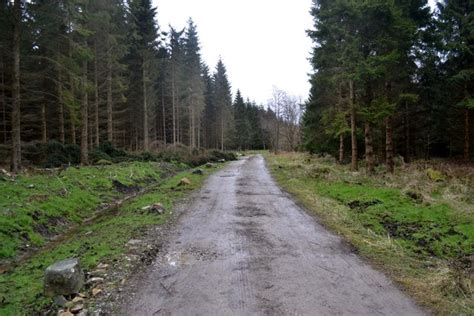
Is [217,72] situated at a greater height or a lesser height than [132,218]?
greater

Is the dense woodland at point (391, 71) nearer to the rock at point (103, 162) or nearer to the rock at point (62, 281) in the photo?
the rock at point (62, 281)

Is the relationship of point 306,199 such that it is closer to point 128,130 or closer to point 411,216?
point 411,216

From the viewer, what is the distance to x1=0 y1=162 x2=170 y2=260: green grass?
7.96 metres

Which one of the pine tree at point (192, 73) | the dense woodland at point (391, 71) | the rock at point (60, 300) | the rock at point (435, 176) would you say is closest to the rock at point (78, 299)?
the rock at point (60, 300)

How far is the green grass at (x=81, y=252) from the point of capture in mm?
4758

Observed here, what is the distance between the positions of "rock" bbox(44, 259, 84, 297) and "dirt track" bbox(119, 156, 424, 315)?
0.86 m

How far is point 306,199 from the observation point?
11844mm

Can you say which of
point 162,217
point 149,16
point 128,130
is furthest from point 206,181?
point 128,130

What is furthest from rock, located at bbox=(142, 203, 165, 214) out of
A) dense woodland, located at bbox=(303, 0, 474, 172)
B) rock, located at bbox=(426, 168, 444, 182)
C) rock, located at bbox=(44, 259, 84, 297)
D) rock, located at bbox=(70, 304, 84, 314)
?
rock, located at bbox=(426, 168, 444, 182)

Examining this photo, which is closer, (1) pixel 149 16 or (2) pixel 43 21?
(2) pixel 43 21

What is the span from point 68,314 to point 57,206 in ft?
22.4

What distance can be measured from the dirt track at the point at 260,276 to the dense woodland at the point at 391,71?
9266 millimetres

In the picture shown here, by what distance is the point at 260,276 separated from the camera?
515cm

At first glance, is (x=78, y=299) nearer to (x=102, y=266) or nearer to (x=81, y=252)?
(x=102, y=266)
